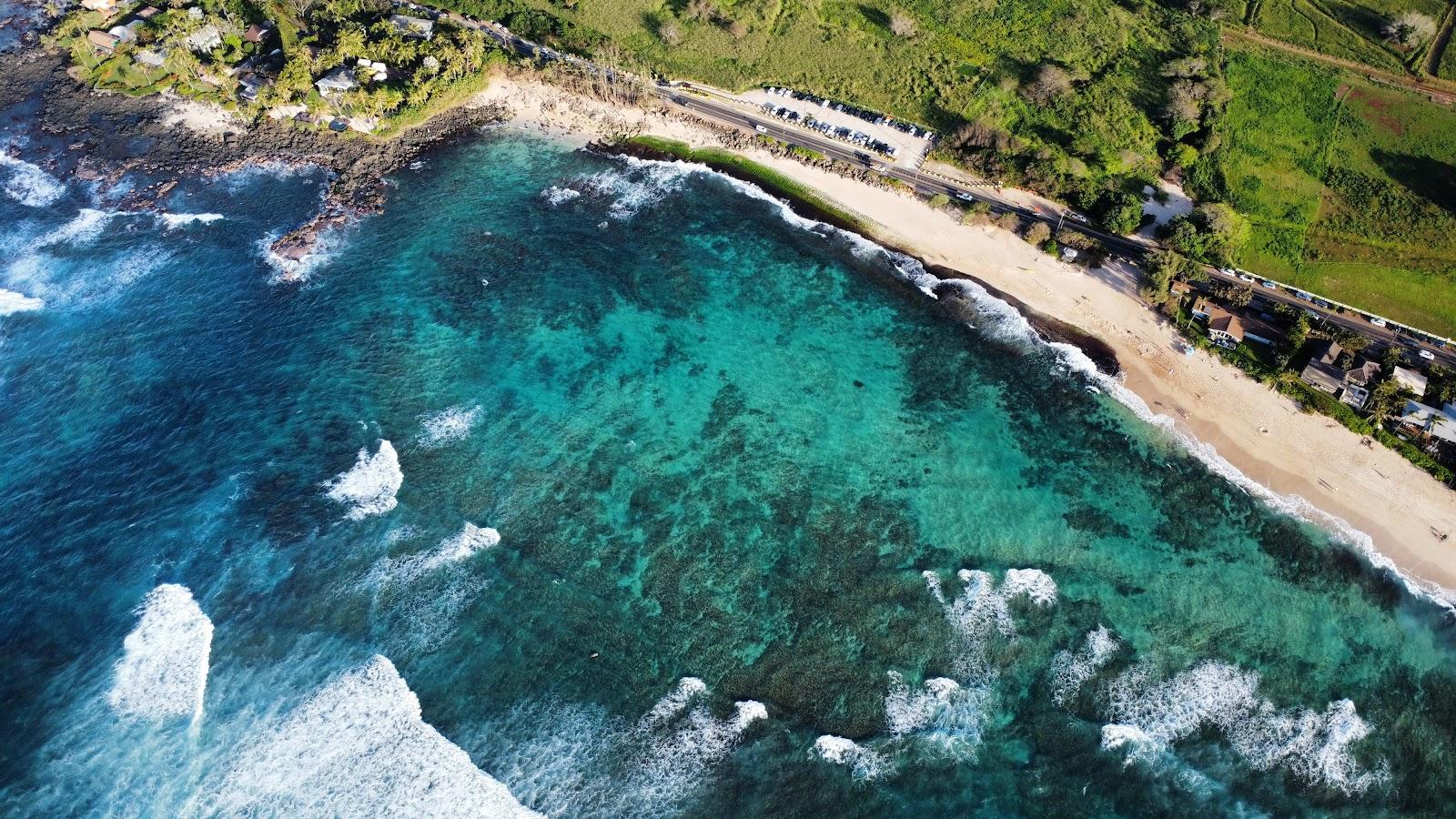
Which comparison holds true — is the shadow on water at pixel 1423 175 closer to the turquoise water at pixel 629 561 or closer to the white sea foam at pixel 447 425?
the turquoise water at pixel 629 561

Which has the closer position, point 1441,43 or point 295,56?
point 295,56

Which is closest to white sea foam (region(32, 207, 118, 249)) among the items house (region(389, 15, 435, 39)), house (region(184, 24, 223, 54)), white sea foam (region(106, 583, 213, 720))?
house (region(184, 24, 223, 54))

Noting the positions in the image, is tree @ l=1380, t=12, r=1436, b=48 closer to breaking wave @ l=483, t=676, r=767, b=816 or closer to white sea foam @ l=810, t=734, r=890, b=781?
white sea foam @ l=810, t=734, r=890, b=781

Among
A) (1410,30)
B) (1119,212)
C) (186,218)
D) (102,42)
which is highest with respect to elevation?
(1410,30)

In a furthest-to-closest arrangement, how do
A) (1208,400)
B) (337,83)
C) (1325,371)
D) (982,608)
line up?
1. (337,83)
2. (1208,400)
3. (1325,371)
4. (982,608)

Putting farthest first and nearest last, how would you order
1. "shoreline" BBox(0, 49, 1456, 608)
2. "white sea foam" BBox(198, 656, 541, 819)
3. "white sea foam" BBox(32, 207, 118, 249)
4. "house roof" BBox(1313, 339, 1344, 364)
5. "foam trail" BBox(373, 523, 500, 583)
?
"white sea foam" BBox(32, 207, 118, 249) → "house roof" BBox(1313, 339, 1344, 364) → "shoreline" BBox(0, 49, 1456, 608) → "foam trail" BBox(373, 523, 500, 583) → "white sea foam" BBox(198, 656, 541, 819)

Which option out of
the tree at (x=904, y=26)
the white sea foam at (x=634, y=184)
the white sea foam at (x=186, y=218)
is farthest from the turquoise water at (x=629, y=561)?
the tree at (x=904, y=26)

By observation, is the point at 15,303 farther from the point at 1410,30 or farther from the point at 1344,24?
the point at 1410,30

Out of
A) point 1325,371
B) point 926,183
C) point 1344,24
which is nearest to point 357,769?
point 926,183
